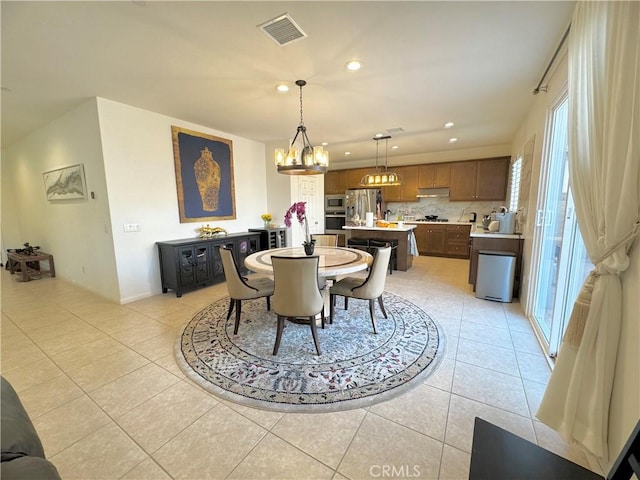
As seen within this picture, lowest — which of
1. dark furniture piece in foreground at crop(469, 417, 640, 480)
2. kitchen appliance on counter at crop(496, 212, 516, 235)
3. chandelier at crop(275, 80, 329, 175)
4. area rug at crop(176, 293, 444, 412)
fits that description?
area rug at crop(176, 293, 444, 412)

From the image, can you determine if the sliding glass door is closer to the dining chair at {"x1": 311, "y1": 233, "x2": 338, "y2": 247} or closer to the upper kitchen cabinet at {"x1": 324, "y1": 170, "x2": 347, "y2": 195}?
the dining chair at {"x1": 311, "y1": 233, "x2": 338, "y2": 247}

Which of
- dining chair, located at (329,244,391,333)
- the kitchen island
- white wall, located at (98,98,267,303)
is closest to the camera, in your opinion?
dining chair, located at (329,244,391,333)

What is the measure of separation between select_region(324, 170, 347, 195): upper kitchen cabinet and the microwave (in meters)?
0.17

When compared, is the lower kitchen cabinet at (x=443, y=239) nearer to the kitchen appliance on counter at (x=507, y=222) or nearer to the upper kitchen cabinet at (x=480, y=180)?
the upper kitchen cabinet at (x=480, y=180)

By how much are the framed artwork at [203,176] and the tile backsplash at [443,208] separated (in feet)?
15.4

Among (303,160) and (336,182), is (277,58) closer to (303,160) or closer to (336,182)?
(303,160)

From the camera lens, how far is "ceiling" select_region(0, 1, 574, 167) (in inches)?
72.4

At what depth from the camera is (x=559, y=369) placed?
141 centimetres

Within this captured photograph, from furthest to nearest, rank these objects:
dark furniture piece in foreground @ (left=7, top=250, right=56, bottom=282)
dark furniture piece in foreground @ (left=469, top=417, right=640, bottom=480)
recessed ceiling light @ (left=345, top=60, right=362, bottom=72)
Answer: dark furniture piece in foreground @ (left=7, top=250, right=56, bottom=282) → recessed ceiling light @ (left=345, top=60, right=362, bottom=72) → dark furniture piece in foreground @ (left=469, top=417, right=640, bottom=480)

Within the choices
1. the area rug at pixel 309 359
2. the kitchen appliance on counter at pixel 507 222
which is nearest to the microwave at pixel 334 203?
the kitchen appliance on counter at pixel 507 222

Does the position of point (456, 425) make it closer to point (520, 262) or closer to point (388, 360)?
point (388, 360)

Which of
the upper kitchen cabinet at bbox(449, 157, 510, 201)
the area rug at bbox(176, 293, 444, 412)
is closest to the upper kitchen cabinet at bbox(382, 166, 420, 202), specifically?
the upper kitchen cabinet at bbox(449, 157, 510, 201)

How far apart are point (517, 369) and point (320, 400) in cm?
164

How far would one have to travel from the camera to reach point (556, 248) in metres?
2.63
